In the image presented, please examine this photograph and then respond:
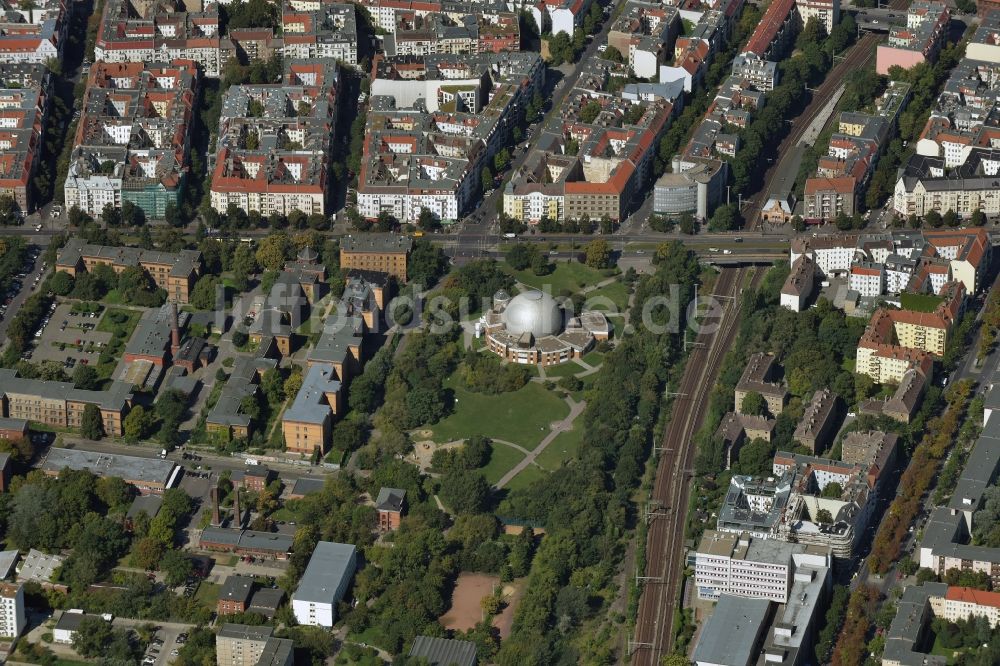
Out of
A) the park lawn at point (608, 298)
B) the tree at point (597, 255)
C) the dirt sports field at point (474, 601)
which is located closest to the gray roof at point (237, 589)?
the dirt sports field at point (474, 601)

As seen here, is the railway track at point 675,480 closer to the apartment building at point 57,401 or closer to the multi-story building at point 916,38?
the multi-story building at point 916,38

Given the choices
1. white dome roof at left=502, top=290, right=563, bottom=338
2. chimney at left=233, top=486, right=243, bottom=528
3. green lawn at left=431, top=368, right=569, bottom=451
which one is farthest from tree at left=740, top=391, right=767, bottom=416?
chimney at left=233, top=486, right=243, bottom=528

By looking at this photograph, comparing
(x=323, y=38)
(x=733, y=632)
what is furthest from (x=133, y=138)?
(x=733, y=632)

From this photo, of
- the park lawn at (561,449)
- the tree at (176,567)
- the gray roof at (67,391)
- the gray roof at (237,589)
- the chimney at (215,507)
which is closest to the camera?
the gray roof at (237,589)

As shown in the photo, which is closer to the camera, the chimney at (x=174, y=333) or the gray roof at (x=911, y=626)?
the gray roof at (x=911, y=626)

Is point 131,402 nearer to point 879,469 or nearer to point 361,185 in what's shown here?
point 361,185

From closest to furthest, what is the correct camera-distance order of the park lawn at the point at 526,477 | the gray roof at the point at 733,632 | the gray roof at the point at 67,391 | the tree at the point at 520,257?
the gray roof at the point at 733,632 < the park lawn at the point at 526,477 < the gray roof at the point at 67,391 < the tree at the point at 520,257
